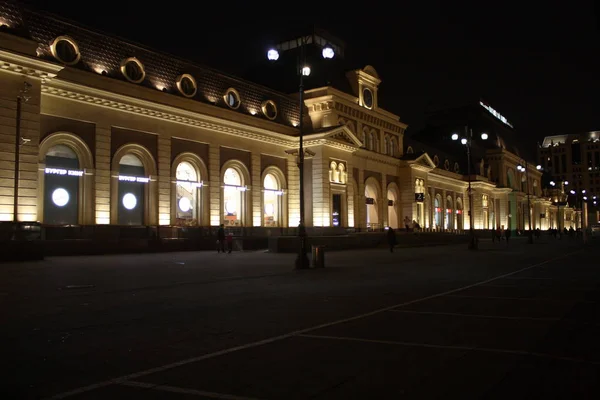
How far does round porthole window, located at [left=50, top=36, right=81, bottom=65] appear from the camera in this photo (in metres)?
30.1

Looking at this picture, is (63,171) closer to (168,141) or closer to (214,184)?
(168,141)

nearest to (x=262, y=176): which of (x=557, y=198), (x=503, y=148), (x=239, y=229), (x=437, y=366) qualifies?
(x=239, y=229)

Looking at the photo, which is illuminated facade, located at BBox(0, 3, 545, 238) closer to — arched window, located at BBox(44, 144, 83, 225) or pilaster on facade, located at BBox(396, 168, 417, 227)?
arched window, located at BBox(44, 144, 83, 225)

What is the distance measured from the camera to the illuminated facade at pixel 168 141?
28156mm

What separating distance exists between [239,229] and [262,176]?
642 cm

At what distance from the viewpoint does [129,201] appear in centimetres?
3550

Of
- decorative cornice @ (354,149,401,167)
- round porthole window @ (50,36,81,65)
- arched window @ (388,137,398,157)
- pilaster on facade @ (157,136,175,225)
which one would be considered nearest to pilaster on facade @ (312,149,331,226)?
decorative cornice @ (354,149,401,167)

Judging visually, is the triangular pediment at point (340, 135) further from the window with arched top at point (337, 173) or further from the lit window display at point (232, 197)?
the lit window display at point (232, 197)

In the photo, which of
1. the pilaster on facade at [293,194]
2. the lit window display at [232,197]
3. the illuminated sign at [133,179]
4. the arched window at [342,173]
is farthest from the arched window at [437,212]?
the illuminated sign at [133,179]

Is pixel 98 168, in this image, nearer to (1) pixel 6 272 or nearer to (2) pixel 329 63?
(1) pixel 6 272

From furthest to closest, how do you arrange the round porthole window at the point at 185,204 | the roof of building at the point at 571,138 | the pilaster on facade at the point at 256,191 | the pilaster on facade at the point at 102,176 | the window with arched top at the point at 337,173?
the roof of building at the point at 571,138
the window with arched top at the point at 337,173
the pilaster on facade at the point at 256,191
the round porthole window at the point at 185,204
the pilaster on facade at the point at 102,176

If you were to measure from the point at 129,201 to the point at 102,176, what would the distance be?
2807mm

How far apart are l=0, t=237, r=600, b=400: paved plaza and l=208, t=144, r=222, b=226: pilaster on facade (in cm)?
2562

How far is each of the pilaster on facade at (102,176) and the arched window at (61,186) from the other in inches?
45.0
